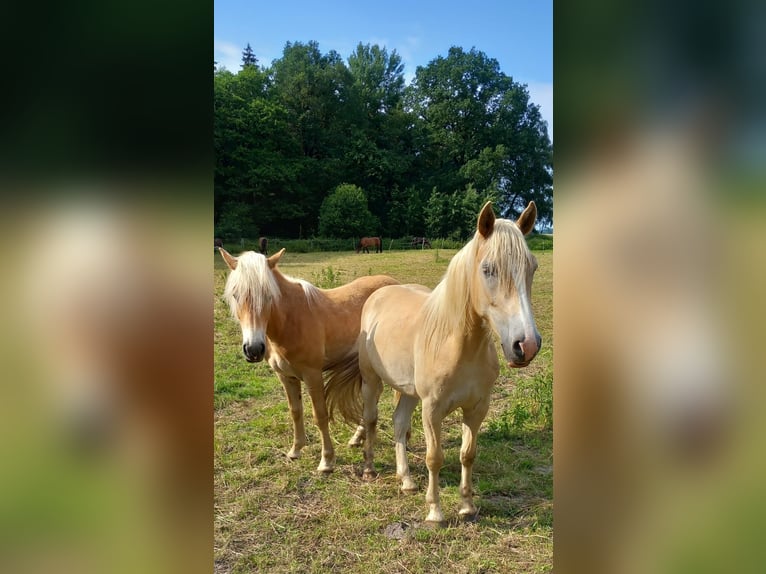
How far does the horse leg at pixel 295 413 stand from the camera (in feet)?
12.3

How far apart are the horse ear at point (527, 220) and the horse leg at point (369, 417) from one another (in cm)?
205

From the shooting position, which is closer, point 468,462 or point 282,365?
point 468,462

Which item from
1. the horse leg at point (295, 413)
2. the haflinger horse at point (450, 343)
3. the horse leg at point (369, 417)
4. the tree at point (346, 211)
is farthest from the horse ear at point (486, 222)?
the horse leg at point (295, 413)

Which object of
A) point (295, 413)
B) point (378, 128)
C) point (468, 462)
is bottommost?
point (468, 462)

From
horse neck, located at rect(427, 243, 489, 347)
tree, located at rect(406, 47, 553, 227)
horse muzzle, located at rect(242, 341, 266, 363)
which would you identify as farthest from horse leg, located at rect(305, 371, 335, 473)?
tree, located at rect(406, 47, 553, 227)

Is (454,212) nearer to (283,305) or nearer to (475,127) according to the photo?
(475,127)

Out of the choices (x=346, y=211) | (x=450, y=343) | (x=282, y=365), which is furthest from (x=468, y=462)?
(x=346, y=211)

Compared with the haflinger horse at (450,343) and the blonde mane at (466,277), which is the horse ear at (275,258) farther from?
the blonde mane at (466,277)

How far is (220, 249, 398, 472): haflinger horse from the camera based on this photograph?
9.23ft

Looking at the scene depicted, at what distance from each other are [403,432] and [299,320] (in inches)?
48.6

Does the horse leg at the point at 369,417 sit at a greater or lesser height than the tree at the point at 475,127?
lesser

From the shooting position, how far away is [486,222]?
2.06 meters
